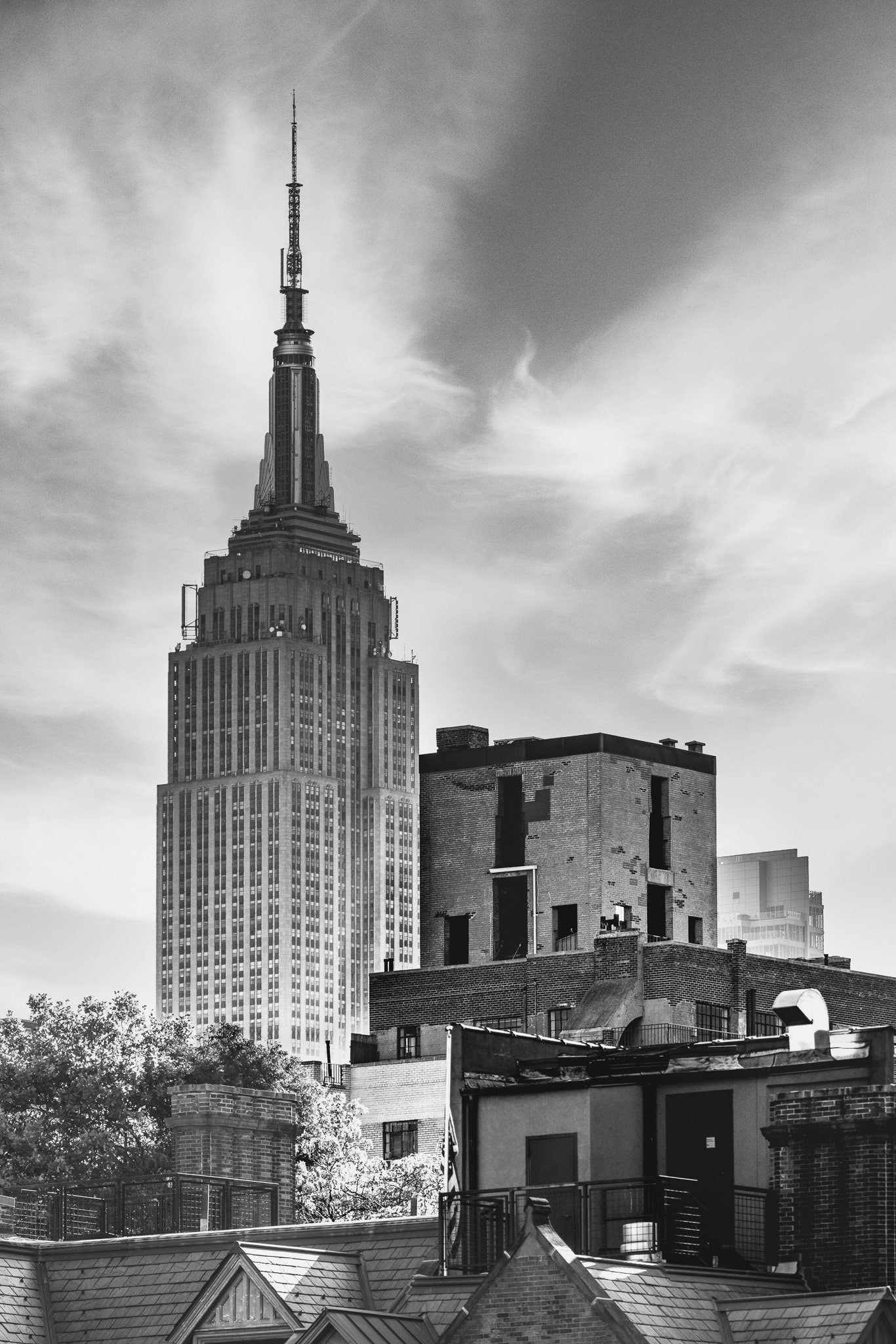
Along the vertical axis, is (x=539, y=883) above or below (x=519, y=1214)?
above

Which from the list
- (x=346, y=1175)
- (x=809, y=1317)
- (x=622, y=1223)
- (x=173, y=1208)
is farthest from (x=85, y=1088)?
(x=809, y=1317)

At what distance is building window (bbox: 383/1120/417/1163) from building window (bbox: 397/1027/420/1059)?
9.00 feet

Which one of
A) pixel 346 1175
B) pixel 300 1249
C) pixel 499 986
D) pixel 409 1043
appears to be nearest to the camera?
pixel 300 1249

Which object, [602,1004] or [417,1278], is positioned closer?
[417,1278]

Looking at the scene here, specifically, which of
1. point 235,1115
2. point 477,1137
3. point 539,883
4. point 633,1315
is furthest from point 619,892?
point 633,1315

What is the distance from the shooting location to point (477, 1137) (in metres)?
40.5

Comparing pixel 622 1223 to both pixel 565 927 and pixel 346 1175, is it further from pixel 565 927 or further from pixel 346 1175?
pixel 565 927

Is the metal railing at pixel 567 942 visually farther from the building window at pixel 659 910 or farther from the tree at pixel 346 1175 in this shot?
the tree at pixel 346 1175

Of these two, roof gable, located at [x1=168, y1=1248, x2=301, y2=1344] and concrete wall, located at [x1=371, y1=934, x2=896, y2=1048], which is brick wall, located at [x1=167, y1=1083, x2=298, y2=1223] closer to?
roof gable, located at [x1=168, y1=1248, x2=301, y2=1344]

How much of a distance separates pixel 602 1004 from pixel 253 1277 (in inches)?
3188

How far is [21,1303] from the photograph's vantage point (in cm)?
3716

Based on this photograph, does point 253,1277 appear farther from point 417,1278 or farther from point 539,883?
point 539,883

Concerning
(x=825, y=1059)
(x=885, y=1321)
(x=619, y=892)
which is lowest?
(x=885, y=1321)

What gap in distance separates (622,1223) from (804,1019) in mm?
4569
